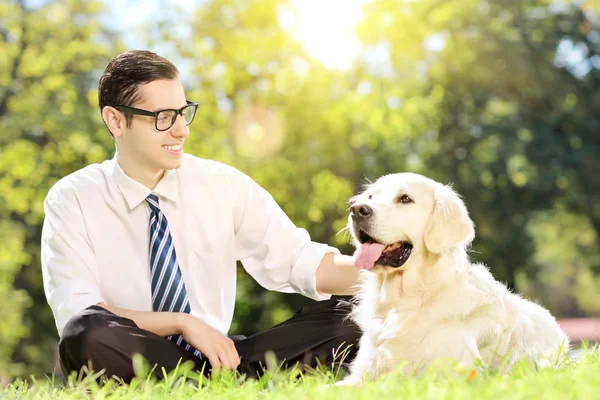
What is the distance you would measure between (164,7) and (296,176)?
4.93 meters

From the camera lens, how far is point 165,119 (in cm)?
401

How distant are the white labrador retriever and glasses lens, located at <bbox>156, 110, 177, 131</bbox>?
1183mm

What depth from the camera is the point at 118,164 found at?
416 centimetres

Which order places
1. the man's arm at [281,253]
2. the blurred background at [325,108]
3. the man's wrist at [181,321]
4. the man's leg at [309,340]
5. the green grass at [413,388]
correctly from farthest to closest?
the blurred background at [325,108] → the man's arm at [281,253] → the man's leg at [309,340] → the man's wrist at [181,321] → the green grass at [413,388]

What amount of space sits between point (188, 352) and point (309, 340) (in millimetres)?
689

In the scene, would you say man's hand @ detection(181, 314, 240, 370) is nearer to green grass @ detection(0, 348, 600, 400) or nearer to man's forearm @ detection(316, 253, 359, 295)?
green grass @ detection(0, 348, 600, 400)

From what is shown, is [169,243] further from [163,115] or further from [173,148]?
[163,115]

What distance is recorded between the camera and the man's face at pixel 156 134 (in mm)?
3959

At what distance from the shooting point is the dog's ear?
3.38m

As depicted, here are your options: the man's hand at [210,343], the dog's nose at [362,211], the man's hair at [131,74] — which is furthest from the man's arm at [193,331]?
the man's hair at [131,74]

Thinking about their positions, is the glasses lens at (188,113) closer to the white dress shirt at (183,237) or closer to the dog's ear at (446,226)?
the white dress shirt at (183,237)

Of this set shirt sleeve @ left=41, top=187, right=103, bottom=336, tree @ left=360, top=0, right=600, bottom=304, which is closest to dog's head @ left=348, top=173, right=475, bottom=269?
shirt sleeve @ left=41, top=187, right=103, bottom=336

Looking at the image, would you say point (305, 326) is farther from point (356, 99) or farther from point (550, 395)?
point (356, 99)

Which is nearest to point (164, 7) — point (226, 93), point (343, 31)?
point (226, 93)
